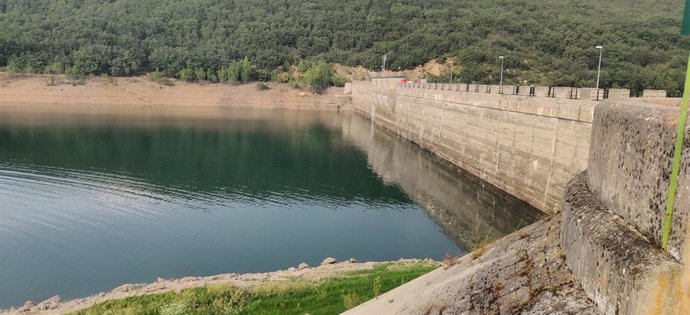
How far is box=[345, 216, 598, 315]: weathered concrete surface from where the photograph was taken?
4645 mm

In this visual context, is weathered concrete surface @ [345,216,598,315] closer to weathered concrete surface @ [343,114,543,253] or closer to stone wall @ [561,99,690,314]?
stone wall @ [561,99,690,314]

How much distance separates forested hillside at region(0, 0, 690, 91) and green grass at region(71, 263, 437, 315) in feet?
212

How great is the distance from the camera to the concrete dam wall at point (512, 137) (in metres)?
24.1

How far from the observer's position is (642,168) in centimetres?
416

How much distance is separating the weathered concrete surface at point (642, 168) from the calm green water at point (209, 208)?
34.3 feet

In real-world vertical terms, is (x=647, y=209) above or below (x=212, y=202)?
above

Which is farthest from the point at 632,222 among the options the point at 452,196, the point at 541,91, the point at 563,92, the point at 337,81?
the point at 337,81

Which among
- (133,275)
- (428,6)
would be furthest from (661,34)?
(133,275)

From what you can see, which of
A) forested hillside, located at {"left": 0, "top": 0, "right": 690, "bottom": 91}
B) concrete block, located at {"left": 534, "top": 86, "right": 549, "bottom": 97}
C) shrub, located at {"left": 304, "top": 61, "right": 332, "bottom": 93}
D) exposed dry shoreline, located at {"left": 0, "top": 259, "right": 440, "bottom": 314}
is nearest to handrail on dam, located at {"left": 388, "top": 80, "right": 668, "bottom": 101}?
concrete block, located at {"left": 534, "top": 86, "right": 549, "bottom": 97}

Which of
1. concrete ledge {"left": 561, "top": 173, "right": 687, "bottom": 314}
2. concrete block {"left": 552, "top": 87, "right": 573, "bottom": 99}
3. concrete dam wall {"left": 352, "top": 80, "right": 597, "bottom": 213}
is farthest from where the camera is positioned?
concrete block {"left": 552, "top": 87, "right": 573, "bottom": 99}

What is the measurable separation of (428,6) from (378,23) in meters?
31.8

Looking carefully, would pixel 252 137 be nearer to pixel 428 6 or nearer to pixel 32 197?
pixel 32 197

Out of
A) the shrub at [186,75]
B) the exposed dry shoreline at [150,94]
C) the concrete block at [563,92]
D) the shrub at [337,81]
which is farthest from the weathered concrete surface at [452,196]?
the shrub at [186,75]

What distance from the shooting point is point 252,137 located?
175 feet
